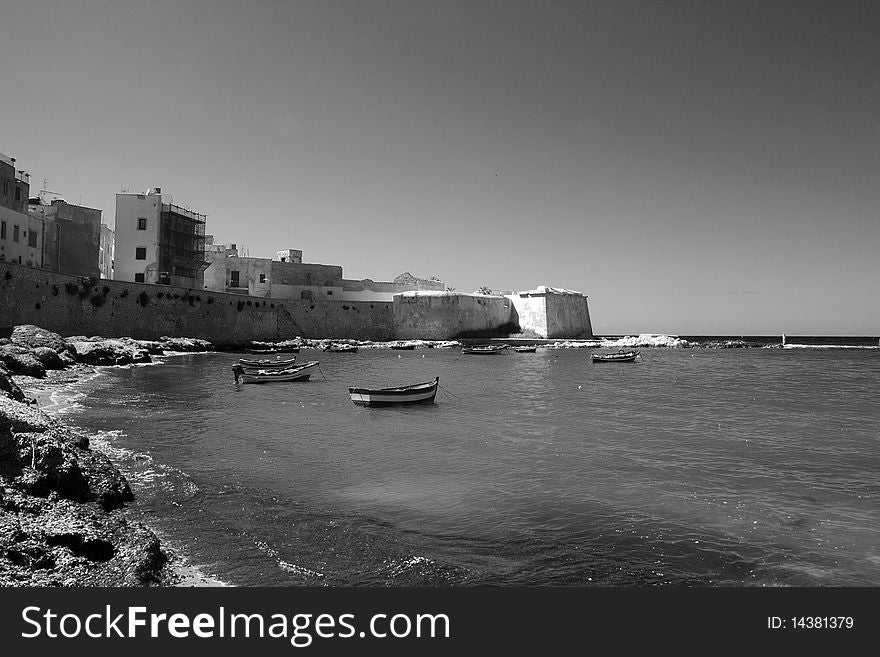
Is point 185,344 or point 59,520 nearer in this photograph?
point 59,520

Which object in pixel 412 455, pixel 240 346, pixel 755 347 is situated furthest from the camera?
pixel 755 347

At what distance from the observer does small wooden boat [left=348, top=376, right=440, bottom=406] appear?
15.5 m

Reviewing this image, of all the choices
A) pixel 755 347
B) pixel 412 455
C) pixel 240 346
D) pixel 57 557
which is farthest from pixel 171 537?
pixel 755 347

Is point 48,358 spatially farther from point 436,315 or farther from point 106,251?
point 436,315

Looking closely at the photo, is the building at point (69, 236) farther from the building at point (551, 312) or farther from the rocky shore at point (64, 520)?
the building at point (551, 312)

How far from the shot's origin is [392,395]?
1577 cm

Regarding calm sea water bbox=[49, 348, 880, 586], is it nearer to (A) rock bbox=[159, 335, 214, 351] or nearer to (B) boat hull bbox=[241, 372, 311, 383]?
(B) boat hull bbox=[241, 372, 311, 383]

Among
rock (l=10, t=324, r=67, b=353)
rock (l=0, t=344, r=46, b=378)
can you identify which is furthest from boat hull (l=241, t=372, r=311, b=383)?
rock (l=10, t=324, r=67, b=353)

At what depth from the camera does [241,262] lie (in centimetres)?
4966

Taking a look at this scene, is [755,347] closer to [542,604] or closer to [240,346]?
[240,346]

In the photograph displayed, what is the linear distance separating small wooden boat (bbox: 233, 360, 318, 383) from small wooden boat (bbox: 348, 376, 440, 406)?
6627 mm

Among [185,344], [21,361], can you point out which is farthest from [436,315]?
[21,361]

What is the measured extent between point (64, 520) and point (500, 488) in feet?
16.8

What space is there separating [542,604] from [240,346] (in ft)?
129
